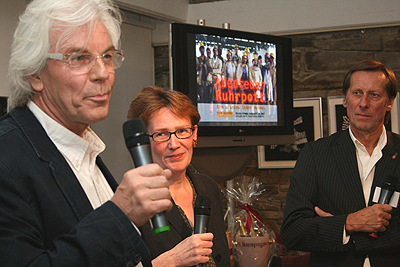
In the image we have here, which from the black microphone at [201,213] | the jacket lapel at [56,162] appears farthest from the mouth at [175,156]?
the jacket lapel at [56,162]

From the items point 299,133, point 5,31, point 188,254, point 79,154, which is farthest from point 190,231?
point 299,133

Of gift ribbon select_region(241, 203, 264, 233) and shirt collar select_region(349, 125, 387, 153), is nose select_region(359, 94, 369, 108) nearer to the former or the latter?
shirt collar select_region(349, 125, 387, 153)

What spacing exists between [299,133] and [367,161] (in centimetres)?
164

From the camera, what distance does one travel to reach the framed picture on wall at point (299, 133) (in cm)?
371

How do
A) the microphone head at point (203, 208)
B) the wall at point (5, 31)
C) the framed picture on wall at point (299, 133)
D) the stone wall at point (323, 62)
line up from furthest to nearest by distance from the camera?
the framed picture on wall at point (299, 133), the stone wall at point (323, 62), the wall at point (5, 31), the microphone head at point (203, 208)

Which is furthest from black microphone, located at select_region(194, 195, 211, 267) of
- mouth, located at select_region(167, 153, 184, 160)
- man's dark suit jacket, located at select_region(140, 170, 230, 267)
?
mouth, located at select_region(167, 153, 184, 160)

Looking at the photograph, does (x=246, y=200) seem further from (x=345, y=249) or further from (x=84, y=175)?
(x=84, y=175)

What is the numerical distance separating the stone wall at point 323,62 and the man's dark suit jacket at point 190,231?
5.93 ft

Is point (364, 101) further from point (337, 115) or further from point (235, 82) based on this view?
point (337, 115)

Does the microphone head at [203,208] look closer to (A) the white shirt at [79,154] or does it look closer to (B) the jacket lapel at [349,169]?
(A) the white shirt at [79,154]

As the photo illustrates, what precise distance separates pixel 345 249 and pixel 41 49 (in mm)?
1689

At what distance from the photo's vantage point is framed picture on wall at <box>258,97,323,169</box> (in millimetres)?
3715

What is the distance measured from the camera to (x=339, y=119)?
3.65m

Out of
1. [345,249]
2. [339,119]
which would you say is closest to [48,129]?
[345,249]
